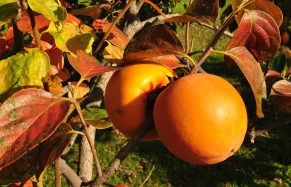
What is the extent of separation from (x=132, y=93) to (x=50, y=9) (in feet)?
1.18

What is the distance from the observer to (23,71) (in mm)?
925

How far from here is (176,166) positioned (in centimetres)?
361

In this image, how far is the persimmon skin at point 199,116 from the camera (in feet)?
2.21

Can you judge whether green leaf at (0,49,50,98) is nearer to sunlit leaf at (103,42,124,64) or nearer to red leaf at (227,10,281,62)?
sunlit leaf at (103,42,124,64)

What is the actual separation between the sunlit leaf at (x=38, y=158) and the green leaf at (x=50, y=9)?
28cm

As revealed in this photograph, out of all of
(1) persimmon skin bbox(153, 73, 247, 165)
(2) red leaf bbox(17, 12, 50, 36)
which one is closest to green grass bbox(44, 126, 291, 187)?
(2) red leaf bbox(17, 12, 50, 36)

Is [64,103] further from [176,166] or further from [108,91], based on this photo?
[176,166]

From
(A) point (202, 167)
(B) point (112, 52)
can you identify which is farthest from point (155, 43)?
(A) point (202, 167)

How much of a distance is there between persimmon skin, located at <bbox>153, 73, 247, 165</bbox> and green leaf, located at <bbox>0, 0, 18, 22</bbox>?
438mm

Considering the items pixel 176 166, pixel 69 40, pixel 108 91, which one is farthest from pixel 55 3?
pixel 176 166

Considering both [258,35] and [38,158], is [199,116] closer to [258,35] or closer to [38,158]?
[258,35]

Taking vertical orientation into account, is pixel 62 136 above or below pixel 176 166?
above

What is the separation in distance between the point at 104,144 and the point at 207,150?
3.36 meters

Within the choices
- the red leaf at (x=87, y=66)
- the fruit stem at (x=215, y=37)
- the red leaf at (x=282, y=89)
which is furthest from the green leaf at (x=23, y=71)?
the red leaf at (x=282, y=89)
